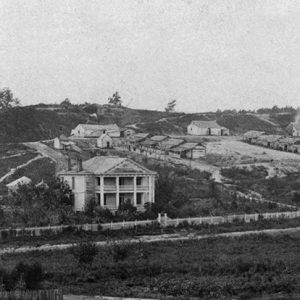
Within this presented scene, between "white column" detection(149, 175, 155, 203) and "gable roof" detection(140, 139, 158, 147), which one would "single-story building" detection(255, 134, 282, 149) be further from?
"white column" detection(149, 175, 155, 203)

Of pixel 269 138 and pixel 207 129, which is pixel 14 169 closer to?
pixel 269 138

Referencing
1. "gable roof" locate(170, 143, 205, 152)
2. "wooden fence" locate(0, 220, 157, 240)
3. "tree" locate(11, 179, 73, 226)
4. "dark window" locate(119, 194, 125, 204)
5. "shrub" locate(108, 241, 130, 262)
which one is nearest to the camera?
"shrub" locate(108, 241, 130, 262)

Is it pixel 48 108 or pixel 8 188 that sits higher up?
pixel 48 108

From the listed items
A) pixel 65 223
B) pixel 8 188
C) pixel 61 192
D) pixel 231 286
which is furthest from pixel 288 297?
pixel 8 188

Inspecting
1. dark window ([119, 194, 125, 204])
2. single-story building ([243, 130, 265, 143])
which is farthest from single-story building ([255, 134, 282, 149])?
dark window ([119, 194, 125, 204])

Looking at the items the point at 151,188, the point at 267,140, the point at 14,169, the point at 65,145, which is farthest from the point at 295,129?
the point at 151,188

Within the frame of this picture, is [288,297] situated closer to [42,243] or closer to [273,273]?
[273,273]
